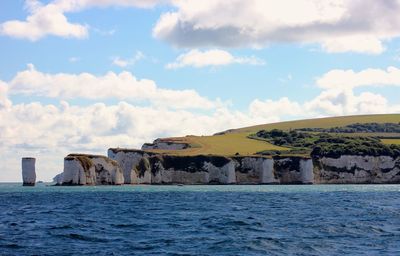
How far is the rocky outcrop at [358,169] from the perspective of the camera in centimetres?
15288

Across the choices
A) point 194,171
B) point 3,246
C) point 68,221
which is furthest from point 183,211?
point 194,171

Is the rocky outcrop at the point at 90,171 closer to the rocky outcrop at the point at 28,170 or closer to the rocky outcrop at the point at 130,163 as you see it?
the rocky outcrop at the point at 130,163

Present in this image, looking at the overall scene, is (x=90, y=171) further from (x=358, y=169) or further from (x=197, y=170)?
(x=358, y=169)

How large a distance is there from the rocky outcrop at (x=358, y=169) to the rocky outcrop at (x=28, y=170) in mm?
62886

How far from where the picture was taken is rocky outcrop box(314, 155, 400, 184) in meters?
153

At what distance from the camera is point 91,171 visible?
129875mm

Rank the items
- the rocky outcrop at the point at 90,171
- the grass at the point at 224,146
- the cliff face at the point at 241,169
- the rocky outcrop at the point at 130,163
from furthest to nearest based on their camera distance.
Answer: the grass at the point at 224,146 → the cliff face at the point at 241,169 → the rocky outcrop at the point at 130,163 → the rocky outcrop at the point at 90,171

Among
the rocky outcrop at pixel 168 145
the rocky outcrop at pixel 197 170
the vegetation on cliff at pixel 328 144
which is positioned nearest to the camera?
the rocky outcrop at pixel 197 170

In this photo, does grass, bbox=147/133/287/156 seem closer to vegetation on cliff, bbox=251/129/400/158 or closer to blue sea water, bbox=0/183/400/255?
vegetation on cliff, bbox=251/129/400/158

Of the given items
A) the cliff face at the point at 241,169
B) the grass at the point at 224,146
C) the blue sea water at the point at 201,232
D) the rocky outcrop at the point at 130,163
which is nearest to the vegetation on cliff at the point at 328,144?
the cliff face at the point at 241,169

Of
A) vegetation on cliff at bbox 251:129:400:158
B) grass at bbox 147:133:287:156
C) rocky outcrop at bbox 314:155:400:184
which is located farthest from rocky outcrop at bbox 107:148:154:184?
rocky outcrop at bbox 314:155:400:184

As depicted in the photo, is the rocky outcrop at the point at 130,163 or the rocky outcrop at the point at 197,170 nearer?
the rocky outcrop at the point at 130,163

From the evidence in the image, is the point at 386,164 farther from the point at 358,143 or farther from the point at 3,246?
the point at 3,246

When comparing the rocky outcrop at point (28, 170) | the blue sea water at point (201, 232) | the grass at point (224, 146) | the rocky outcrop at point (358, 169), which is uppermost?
the grass at point (224, 146)
